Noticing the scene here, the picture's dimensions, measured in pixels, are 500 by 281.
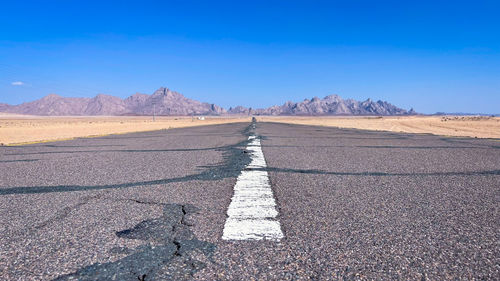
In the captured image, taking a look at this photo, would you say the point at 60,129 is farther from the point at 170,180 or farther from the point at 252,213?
the point at 252,213

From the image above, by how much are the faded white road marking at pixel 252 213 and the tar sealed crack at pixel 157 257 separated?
0.84ft

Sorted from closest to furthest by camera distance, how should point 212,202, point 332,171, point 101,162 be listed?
point 212,202
point 332,171
point 101,162

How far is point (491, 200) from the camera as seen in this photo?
9.85 feet

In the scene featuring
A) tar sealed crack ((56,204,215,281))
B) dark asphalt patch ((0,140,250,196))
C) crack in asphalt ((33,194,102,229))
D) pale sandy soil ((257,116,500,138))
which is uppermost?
tar sealed crack ((56,204,215,281))

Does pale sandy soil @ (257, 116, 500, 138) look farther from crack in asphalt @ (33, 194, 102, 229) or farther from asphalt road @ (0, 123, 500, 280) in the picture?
crack in asphalt @ (33, 194, 102, 229)

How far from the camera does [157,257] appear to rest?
173 cm

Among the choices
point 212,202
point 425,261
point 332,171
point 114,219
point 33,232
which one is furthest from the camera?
point 332,171

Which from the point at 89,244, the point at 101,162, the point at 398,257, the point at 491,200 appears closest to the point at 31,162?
the point at 101,162

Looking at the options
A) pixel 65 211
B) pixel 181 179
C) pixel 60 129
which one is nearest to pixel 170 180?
pixel 181 179

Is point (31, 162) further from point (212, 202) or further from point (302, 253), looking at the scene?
point (302, 253)

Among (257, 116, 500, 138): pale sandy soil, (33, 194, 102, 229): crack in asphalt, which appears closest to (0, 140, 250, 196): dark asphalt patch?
(33, 194, 102, 229): crack in asphalt

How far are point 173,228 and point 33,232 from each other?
872mm

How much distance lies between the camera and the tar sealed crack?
1.55m

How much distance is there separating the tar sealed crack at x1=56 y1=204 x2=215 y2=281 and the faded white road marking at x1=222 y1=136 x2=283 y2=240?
0.84ft
